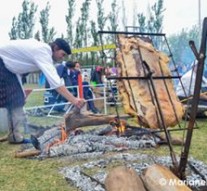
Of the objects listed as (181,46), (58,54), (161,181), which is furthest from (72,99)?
(181,46)

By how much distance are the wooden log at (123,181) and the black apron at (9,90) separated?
300 centimetres

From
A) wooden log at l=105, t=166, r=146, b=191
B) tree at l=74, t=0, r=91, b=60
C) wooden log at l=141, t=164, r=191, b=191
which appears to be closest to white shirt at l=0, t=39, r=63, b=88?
wooden log at l=105, t=166, r=146, b=191

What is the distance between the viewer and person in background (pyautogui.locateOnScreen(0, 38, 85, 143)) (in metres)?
5.04

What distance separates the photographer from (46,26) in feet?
91.0

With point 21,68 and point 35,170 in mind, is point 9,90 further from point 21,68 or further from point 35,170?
point 35,170

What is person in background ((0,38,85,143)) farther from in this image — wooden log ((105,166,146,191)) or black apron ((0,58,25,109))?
wooden log ((105,166,146,191))

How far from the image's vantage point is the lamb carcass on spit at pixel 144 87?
4942 mm

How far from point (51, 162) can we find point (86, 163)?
0.47 metres

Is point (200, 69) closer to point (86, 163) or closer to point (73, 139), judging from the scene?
point (86, 163)

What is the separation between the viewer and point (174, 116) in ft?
16.8

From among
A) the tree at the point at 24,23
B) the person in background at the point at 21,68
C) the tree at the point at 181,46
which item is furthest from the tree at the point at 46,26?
the person in background at the point at 21,68

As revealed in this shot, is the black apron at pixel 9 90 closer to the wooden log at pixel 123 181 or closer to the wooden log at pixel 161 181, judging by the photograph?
the wooden log at pixel 123 181

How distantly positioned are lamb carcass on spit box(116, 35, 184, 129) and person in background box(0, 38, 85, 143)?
65 cm

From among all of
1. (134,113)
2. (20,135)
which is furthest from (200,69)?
(20,135)
